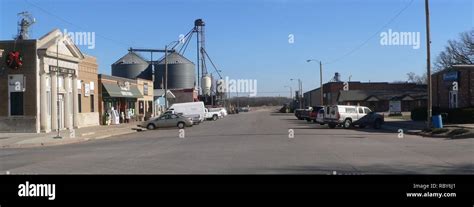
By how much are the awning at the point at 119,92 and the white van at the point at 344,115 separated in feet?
67.3

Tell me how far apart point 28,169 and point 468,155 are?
12.7 meters

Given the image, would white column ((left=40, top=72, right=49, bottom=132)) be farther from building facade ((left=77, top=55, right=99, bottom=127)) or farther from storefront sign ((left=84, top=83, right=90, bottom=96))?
storefront sign ((left=84, top=83, right=90, bottom=96))

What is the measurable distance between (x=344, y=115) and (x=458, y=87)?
11948mm

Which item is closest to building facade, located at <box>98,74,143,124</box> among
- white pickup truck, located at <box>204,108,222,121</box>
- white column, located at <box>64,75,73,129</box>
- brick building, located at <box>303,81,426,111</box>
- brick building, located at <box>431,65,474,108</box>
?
white column, located at <box>64,75,73,129</box>

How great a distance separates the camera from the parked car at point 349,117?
39.7 meters

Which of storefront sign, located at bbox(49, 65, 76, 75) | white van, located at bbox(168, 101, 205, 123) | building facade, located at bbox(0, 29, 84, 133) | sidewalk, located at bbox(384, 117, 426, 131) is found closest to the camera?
building facade, located at bbox(0, 29, 84, 133)

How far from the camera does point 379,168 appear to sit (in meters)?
13.1

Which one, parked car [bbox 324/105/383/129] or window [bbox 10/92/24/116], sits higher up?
window [bbox 10/92/24/116]

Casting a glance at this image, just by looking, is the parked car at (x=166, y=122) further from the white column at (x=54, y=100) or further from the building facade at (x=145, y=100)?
the building facade at (x=145, y=100)

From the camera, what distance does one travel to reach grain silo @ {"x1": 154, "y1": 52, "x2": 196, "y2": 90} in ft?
331

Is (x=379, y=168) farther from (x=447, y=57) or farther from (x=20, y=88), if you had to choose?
(x=447, y=57)

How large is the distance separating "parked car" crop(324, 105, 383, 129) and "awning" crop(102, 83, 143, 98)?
20.6 metres
